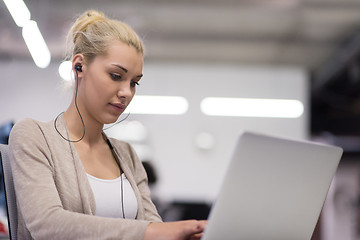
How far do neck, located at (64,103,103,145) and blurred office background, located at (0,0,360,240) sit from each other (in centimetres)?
302

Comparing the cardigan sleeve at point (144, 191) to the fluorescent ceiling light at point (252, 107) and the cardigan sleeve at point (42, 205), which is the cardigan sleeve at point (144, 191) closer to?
the cardigan sleeve at point (42, 205)

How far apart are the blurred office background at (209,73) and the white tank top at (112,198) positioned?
311 centimetres

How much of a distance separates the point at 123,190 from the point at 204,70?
21.0 feet

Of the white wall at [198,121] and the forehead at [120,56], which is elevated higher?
the white wall at [198,121]

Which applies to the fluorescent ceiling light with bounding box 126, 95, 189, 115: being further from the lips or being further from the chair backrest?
the chair backrest

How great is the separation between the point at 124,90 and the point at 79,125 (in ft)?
0.60

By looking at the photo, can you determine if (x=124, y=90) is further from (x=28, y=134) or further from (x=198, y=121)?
(x=198, y=121)

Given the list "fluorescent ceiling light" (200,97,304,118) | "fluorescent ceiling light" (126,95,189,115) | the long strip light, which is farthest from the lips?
"fluorescent ceiling light" (200,97,304,118)

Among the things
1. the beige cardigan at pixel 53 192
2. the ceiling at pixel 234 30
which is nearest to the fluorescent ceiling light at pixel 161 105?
the ceiling at pixel 234 30

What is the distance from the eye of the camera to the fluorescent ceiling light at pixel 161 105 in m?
7.58

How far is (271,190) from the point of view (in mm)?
1108

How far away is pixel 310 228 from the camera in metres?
1.26

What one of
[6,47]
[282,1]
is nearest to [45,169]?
[6,47]

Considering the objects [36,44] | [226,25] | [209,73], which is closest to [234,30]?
[226,25]
